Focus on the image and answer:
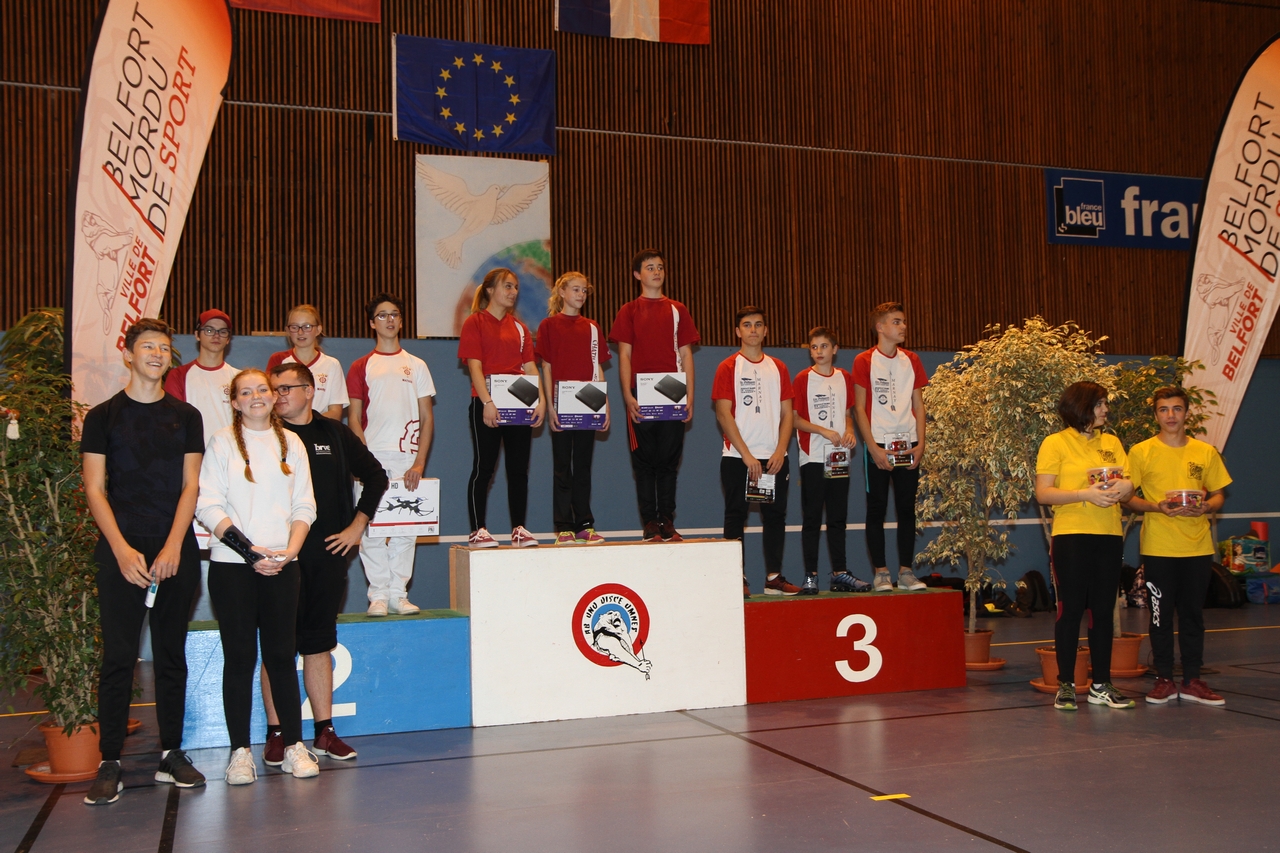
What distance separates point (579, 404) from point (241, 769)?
88.3 inches

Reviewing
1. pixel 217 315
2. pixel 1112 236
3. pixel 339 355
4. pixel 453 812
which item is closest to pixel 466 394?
pixel 339 355

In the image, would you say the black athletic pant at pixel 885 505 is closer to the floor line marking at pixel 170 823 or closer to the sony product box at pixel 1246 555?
the floor line marking at pixel 170 823

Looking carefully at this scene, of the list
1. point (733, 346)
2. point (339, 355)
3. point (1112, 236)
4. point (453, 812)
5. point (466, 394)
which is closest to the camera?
point (453, 812)

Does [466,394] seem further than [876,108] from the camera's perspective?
No

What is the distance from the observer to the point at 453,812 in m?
3.35

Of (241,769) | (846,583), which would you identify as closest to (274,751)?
(241,769)

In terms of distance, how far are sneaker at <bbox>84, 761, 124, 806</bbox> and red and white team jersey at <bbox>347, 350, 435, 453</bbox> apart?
6.14ft

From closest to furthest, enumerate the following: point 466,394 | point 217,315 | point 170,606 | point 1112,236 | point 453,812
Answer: point 453,812 < point 170,606 < point 217,315 < point 466,394 < point 1112,236

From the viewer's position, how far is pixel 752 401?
536cm

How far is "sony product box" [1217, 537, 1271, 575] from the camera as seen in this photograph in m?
9.77

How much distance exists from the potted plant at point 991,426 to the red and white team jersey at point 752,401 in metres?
1.39

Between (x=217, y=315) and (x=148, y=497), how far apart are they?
1.72 metres

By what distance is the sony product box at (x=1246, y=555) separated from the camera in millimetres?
9766

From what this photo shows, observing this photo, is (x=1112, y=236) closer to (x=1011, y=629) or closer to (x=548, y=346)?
(x=1011, y=629)
